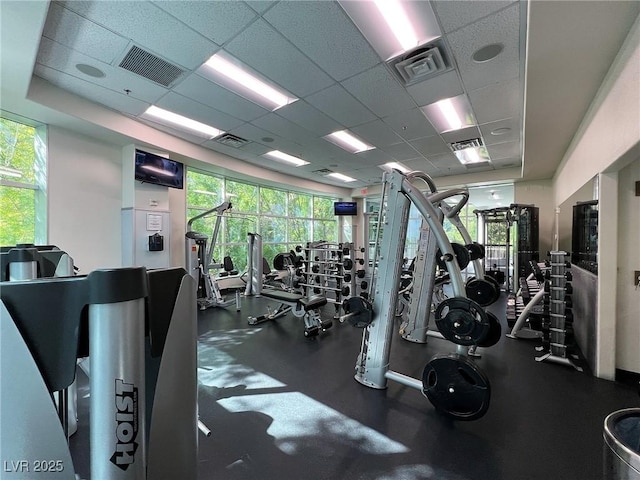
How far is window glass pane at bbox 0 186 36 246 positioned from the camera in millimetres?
3760

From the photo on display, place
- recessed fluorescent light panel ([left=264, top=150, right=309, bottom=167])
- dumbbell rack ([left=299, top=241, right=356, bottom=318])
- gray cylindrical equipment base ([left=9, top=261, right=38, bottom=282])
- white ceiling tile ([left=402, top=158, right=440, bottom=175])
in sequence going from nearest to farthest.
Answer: gray cylindrical equipment base ([left=9, top=261, right=38, bottom=282])
dumbbell rack ([left=299, top=241, right=356, bottom=318])
recessed fluorescent light panel ([left=264, top=150, right=309, bottom=167])
white ceiling tile ([left=402, top=158, right=440, bottom=175])

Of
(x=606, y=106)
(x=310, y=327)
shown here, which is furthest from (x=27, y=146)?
(x=606, y=106)

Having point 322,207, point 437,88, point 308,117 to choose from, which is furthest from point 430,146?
point 322,207

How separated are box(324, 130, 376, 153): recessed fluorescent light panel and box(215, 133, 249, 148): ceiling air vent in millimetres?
1574

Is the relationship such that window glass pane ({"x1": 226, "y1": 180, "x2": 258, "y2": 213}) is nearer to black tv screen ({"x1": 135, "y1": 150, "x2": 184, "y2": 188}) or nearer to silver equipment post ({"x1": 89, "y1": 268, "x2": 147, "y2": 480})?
black tv screen ({"x1": 135, "y1": 150, "x2": 184, "y2": 188})

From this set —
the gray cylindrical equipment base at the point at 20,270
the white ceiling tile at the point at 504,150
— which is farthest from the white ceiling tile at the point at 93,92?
the white ceiling tile at the point at 504,150

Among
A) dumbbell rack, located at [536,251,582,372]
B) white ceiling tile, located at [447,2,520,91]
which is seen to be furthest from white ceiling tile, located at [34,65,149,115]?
dumbbell rack, located at [536,251,582,372]

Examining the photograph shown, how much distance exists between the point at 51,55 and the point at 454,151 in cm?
624

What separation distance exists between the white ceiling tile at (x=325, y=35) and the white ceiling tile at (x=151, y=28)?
800 mm

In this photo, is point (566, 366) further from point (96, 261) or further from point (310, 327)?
point (96, 261)

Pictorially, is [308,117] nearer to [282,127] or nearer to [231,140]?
[282,127]

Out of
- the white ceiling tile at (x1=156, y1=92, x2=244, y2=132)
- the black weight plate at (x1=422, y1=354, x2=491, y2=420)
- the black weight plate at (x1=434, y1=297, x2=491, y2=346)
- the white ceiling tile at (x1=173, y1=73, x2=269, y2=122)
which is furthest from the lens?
the white ceiling tile at (x1=156, y1=92, x2=244, y2=132)

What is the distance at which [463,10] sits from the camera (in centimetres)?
231

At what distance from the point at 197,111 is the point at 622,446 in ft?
16.2
